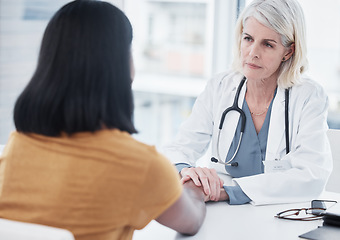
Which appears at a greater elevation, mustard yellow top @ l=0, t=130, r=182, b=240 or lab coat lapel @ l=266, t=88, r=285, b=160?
mustard yellow top @ l=0, t=130, r=182, b=240

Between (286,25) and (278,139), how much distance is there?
40cm

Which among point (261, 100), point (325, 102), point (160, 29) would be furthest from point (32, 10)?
point (160, 29)

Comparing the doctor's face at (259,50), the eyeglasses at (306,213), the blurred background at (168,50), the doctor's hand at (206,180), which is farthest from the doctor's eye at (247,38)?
the eyeglasses at (306,213)

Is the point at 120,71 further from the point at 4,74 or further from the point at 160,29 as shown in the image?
the point at 160,29

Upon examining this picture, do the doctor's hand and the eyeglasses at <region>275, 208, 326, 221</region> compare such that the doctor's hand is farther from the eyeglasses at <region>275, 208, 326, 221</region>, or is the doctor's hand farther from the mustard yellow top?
the mustard yellow top

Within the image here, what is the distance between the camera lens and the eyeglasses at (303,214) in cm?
126

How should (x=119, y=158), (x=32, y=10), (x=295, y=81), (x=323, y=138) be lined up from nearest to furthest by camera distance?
1. (x=119, y=158)
2. (x=323, y=138)
3. (x=295, y=81)
4. (x=32, y=10)

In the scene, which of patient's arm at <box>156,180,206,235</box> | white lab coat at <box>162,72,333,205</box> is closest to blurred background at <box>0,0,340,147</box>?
white lab coat at <box>162,72,333,205</box>

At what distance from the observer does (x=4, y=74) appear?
259cm

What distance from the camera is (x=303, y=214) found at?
1.30 metres

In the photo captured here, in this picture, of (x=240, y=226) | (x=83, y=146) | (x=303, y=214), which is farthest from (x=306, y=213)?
(x=83, y=146)

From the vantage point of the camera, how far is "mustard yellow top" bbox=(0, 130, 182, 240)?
86cm

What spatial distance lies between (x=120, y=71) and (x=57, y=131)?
167mm

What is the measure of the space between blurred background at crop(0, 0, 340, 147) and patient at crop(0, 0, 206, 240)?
42 centimetres
